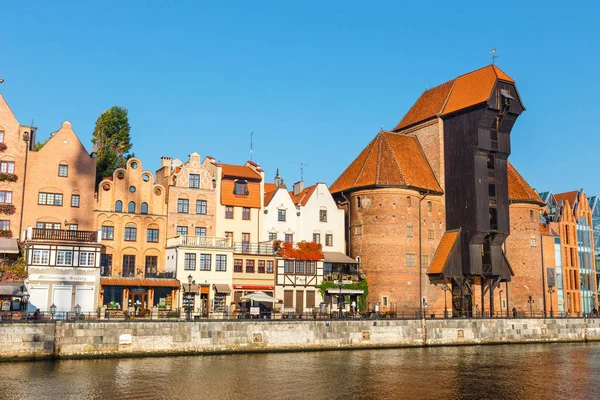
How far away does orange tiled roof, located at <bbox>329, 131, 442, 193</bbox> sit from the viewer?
6794 cm

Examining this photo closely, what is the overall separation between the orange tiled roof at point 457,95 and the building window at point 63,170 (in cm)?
3780

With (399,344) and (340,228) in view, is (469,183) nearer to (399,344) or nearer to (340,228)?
(340,228)

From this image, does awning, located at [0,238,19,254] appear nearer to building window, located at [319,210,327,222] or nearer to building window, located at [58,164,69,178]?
building window, located at [58,164,69,178]

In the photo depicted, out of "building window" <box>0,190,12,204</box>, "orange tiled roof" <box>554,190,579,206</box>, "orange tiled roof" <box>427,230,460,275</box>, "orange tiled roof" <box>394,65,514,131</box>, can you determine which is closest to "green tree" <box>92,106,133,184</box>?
"building window" <box>0,190,12,204</box>

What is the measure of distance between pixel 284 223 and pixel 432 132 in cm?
2012

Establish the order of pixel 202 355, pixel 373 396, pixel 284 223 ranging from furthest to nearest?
pixel 284 223, pixel 202 355, pixel 373 396

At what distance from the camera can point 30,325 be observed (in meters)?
42.3

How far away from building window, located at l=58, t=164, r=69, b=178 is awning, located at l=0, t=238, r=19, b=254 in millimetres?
6759

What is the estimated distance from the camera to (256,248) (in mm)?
62562

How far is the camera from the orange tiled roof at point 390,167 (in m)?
67.9

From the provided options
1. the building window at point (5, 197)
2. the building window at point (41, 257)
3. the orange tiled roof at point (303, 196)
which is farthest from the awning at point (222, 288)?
the building window at point (5, 197)

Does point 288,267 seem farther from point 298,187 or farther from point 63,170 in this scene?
point 63,170

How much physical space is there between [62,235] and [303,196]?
2526 centimetres

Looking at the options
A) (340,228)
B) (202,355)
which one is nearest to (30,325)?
(202,355)
